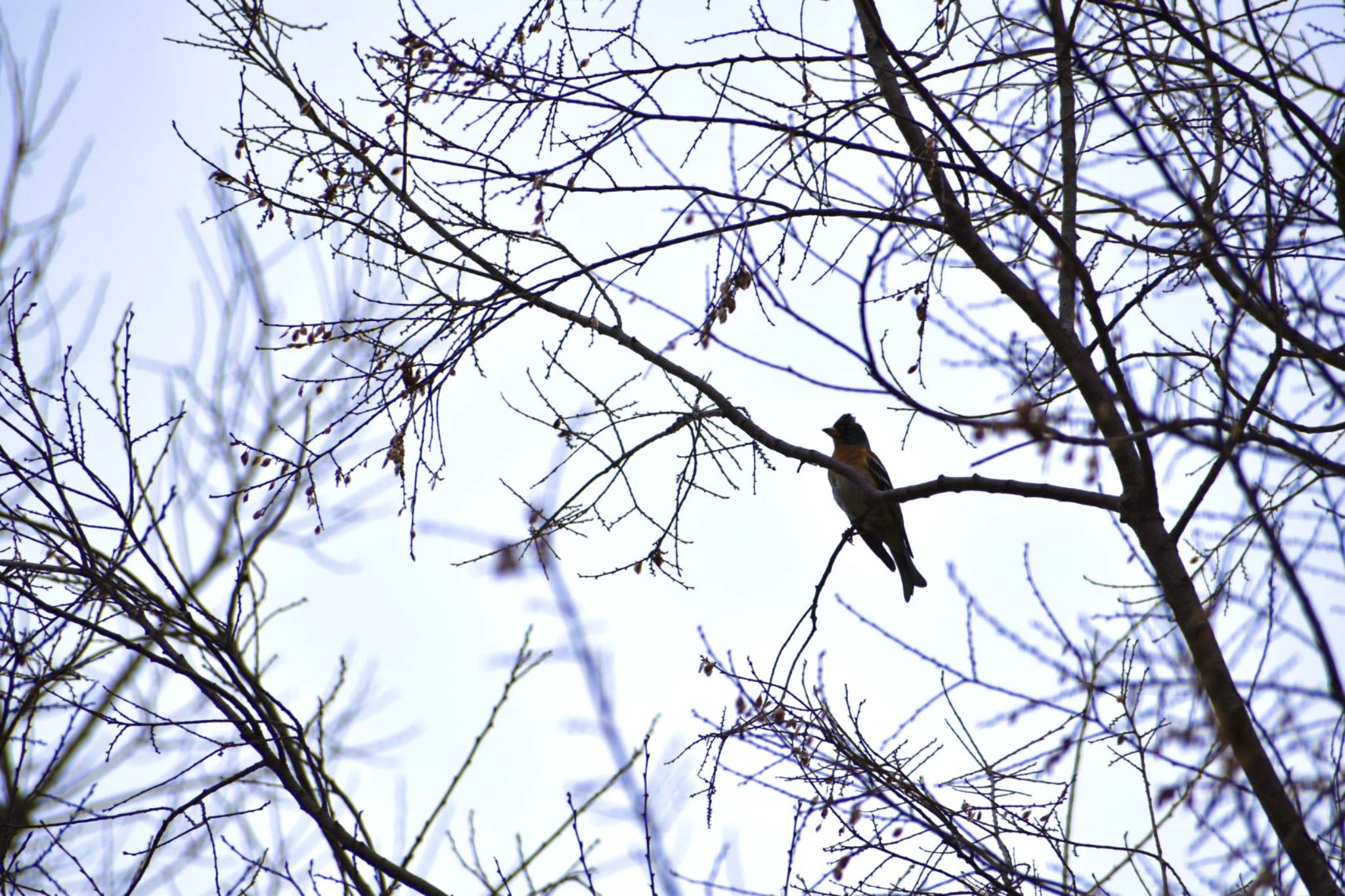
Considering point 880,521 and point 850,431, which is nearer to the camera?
point 880,521

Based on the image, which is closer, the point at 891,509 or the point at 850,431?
the point at 891,509

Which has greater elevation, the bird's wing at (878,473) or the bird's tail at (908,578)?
the bird's wing at (878,473)

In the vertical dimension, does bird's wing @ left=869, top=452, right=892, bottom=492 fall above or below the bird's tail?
above

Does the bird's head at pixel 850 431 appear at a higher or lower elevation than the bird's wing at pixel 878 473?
higher

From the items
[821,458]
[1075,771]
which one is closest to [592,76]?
[821,458]

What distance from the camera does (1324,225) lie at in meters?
3.32

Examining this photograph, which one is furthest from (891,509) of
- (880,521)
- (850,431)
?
(850,431)

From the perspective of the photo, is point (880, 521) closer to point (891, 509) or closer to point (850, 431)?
point (891, 509)

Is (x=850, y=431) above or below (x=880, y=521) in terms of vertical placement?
above

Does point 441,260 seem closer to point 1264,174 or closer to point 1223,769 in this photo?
point 1264,174

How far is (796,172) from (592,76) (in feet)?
2.59

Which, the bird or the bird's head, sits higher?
the bird's head

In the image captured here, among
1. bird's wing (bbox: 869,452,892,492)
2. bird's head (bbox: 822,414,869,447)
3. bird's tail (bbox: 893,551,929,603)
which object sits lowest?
bird's tail (bbox: 893,551,929,603)

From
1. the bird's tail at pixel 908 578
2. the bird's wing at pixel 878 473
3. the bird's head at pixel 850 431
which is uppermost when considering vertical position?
the bird's head at pixel 850 431
